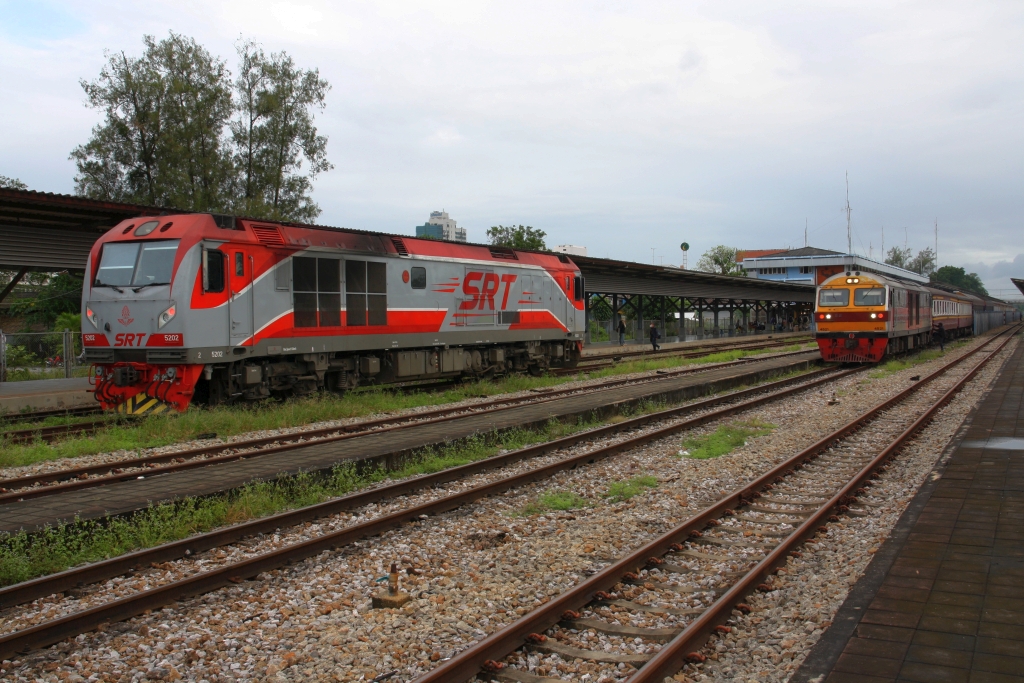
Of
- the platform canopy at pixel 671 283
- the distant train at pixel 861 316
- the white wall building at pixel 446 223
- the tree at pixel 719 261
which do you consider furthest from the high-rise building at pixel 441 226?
the distant train at pixel 861 316

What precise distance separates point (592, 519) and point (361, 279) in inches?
375

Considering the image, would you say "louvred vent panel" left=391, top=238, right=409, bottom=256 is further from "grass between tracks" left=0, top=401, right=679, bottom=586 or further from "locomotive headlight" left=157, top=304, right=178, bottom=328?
"grass between tracks" left=0, top=401, right=679, bottom=586

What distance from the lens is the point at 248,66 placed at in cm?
3959

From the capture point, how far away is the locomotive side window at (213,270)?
1277 cm

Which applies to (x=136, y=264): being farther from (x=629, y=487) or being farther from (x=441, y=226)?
(x=441, y=226)

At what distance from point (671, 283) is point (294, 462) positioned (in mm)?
39810

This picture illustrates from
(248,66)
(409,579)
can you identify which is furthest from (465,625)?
(248,66)

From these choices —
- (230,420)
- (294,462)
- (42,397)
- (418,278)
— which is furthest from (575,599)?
(42,397)

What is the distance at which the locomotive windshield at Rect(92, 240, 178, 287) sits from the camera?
12.7 metres

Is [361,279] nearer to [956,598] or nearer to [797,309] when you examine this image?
[956,598]

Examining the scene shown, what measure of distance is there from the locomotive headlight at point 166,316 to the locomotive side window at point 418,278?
5.69 metres

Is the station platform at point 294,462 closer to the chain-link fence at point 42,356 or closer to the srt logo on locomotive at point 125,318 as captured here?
the srt logo on locomotive at point 125,318

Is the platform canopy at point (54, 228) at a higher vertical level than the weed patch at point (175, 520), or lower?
higher

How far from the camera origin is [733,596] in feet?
17.7
